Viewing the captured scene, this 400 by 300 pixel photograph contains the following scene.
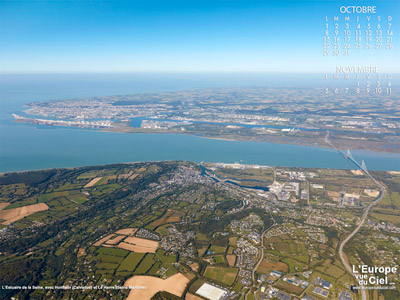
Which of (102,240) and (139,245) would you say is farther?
(102,240)

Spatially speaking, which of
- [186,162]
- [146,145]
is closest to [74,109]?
[146,145]

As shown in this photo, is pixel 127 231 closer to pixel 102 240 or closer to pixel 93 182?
pixel 102 240

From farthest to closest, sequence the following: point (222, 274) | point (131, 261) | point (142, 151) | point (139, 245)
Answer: point (142, 151) → point (139, 245) → point (131, 261) → point (222, 274)

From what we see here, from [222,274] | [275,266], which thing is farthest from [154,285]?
[275,266]

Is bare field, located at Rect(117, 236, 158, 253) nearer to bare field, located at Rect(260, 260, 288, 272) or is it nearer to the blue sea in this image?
bare field, located at Rect(260, 260, 288, 272)

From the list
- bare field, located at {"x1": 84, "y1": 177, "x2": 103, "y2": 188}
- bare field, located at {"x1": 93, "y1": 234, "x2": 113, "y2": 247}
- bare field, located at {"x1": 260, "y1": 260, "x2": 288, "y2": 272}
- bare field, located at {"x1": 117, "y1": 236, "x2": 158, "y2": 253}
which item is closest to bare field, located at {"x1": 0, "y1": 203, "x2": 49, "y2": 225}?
bare field, located at {"x1": 84, "y1": 177, "x2": 103, "y2": 188}

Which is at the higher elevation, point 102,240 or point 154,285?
point 102,240
